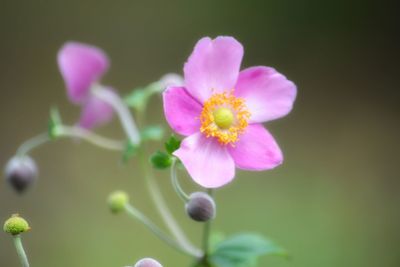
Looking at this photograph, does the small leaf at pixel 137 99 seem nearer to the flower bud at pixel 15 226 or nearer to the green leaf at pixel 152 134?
Answer: the green leaf at pixel 152 134

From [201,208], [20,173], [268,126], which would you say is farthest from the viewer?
[268,126]

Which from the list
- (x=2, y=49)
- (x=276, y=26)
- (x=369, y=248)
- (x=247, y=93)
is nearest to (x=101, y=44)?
(x=2, y=49)

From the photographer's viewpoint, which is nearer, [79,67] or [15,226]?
[15,226]

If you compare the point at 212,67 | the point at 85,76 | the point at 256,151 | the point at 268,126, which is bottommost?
the point at 256,151

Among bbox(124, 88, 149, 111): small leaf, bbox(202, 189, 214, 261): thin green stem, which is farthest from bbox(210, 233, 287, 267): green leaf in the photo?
bbox(124, 88, 149, 111): small leaf

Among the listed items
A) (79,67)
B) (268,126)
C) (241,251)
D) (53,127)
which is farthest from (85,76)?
(268,126)

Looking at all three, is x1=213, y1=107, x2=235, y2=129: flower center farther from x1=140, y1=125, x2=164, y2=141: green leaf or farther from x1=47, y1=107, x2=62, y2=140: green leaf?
x1=47, y1=107, x2=62, y2=140: green leaf

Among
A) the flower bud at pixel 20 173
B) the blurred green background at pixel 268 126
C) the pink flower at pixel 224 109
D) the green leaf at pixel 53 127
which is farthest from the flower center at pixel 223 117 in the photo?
the blurred green background at pixel 268 126

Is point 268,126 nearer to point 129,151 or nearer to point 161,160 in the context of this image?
point 129,151
